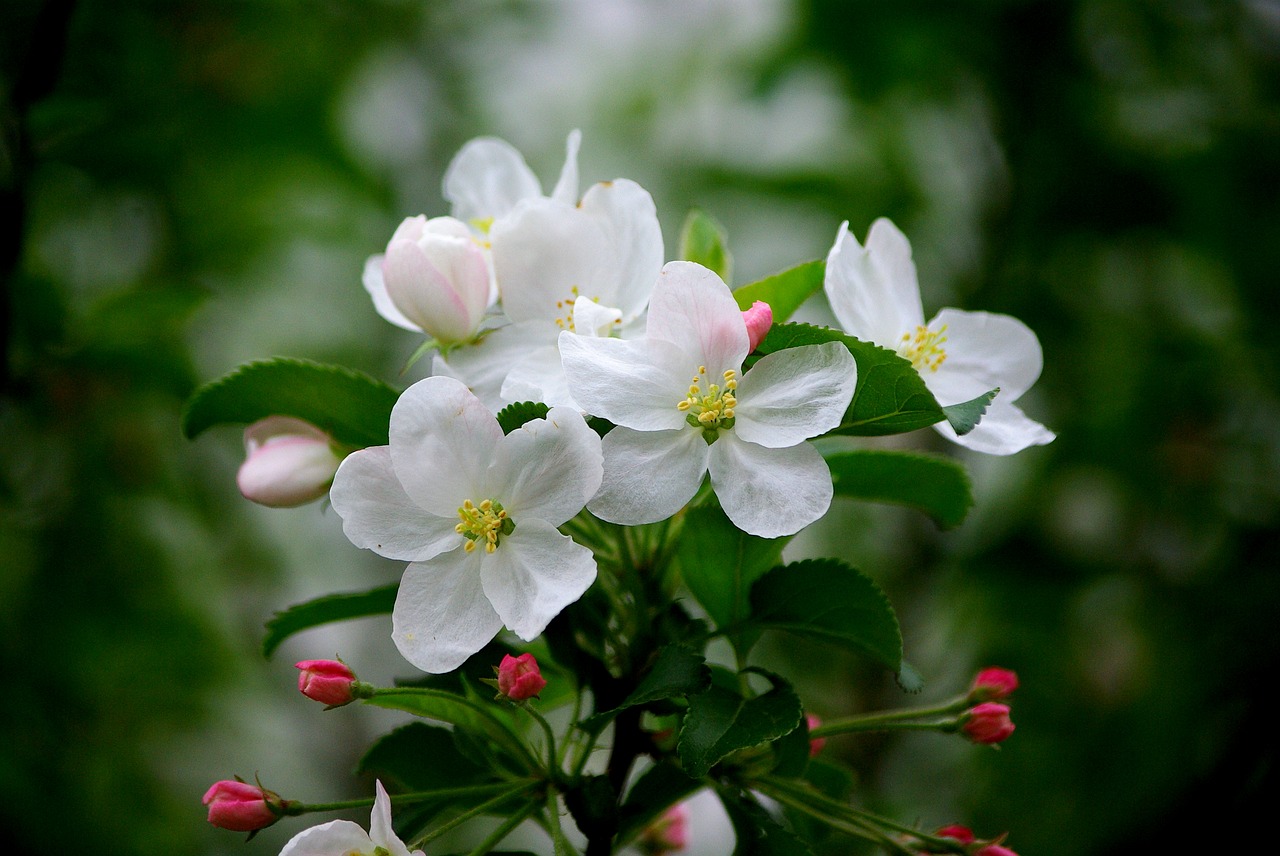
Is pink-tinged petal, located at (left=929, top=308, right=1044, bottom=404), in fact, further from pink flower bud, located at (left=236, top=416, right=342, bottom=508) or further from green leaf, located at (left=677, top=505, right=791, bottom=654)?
pink flower bud, located at (left=236, top=416, right=342, bottom=508)

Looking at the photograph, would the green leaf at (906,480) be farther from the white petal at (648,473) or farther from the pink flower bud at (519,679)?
the pink flower bud at (519,679)

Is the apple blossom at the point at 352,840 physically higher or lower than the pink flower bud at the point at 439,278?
lower

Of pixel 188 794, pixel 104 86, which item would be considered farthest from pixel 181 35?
pixel 188 794

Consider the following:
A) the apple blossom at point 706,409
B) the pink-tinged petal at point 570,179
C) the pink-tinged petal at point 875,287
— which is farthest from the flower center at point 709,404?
the pink-tinged petal at point 570,179

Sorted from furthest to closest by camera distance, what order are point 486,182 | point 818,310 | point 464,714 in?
point 818,310
point 486,182
point 464,714

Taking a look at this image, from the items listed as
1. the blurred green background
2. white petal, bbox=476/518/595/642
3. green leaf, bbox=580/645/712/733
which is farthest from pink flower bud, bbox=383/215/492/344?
the blurred green background

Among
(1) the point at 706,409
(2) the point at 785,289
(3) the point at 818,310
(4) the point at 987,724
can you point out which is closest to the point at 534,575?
(1) the point at 706,409

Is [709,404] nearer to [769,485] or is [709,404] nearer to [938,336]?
[769,485]
